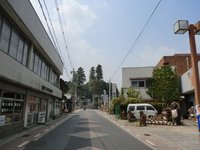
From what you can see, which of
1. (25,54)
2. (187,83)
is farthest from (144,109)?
(25,54)

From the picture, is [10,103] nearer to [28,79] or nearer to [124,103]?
[28,79]

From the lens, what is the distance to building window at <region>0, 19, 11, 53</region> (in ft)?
37.8

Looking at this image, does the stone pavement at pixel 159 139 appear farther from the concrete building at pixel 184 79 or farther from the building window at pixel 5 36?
the concrete building at pixel 184 79

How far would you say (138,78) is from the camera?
1501 inches

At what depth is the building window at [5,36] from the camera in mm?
11516

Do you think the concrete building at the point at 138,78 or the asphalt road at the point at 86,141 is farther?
the concrete building at the point at 138,78

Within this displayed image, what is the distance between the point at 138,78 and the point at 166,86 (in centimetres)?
814

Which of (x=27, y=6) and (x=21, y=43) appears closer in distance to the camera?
(x=27, y=6)

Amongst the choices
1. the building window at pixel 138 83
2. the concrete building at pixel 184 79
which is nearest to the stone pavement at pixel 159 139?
the concrete building at pixel 184 79

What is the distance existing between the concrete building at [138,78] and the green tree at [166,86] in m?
5.06

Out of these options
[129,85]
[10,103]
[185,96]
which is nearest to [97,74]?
[129,85]

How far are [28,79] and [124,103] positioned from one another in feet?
62.0

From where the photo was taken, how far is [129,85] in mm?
38594

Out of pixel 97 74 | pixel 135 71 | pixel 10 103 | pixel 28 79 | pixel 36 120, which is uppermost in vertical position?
pixel 97 74
